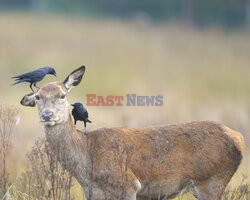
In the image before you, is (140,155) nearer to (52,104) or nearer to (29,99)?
(52,104)

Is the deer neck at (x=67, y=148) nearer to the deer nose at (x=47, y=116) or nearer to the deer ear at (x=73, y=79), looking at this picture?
the deer nose at (x=47, y=116)

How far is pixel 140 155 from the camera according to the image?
6.45m

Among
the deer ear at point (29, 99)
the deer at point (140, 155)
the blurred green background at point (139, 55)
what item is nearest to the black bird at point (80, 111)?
the deer at point (140, 155)

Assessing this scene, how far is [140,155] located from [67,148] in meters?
0.80

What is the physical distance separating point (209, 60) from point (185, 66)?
4.52ft

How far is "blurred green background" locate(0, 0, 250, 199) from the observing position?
1336 cm

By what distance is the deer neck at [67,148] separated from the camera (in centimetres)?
622

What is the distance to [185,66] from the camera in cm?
2080

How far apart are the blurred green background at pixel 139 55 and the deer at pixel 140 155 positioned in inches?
97.4

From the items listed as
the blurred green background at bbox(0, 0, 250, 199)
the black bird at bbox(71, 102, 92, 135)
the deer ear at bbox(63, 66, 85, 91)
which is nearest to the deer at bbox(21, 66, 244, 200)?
the deer ear at bbox(63, 66, 85, 91)

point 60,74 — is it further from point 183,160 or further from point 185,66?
point 183,160

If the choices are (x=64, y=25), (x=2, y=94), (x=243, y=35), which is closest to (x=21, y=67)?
(x=2, y=94)

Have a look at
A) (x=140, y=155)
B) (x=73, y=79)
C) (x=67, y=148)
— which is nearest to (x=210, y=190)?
(x=140, y=155)

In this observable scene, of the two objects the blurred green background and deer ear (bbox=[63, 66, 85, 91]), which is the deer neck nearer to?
deer ear (bbox=[63, 66, 85, 91])
